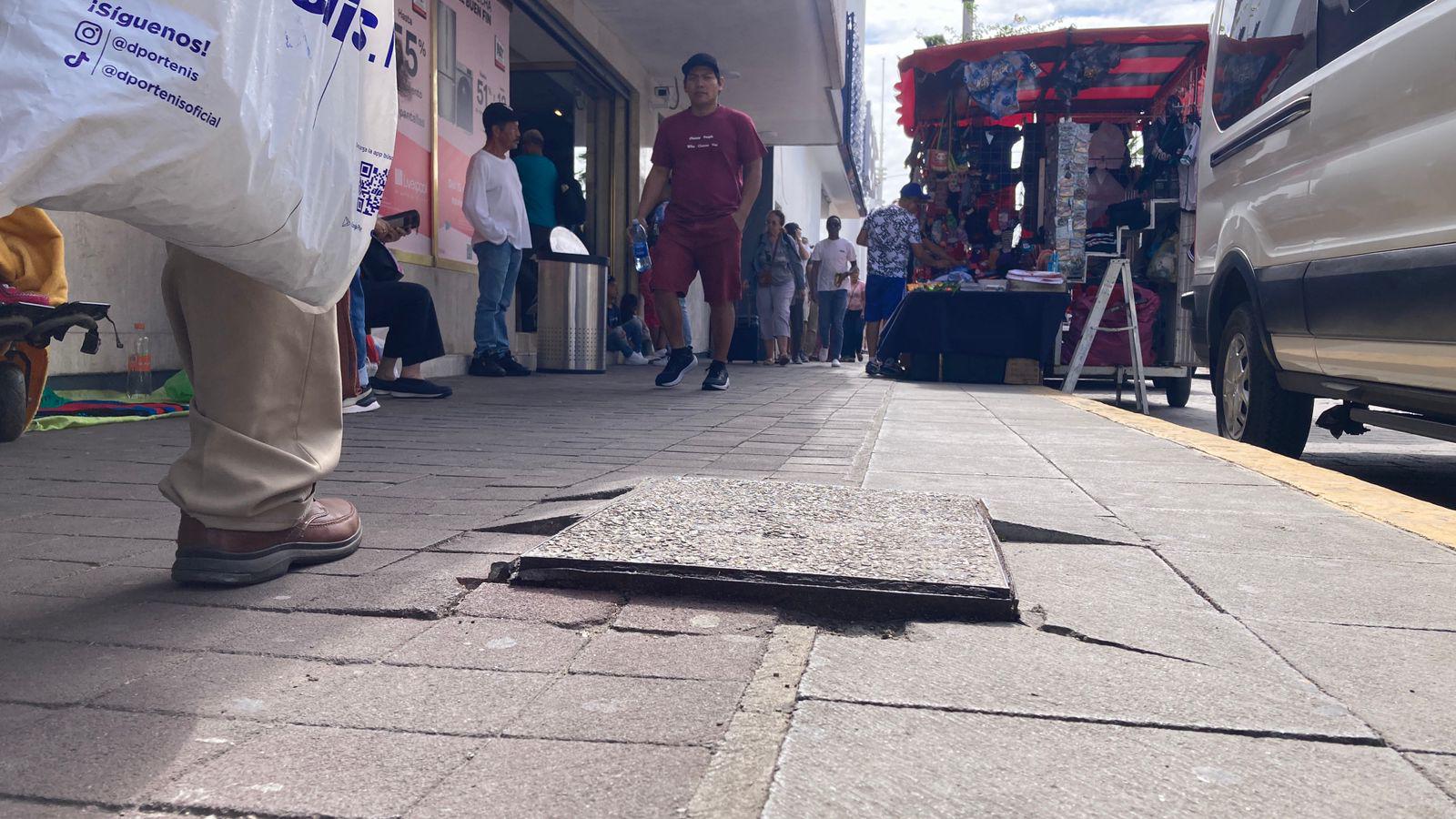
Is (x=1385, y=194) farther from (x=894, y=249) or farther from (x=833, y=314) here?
(x=833, y=314)

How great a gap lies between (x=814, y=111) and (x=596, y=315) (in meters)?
7.55

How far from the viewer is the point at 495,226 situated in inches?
321

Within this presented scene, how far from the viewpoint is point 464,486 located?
3145 mm

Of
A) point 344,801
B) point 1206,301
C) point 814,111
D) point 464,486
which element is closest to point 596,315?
point 1206,301

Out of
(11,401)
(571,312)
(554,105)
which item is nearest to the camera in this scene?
(11,401)

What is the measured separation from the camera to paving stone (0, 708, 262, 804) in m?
1.15

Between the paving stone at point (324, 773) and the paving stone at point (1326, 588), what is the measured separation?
1381mm

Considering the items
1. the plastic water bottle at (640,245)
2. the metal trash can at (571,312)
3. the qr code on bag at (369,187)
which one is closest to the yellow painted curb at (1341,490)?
the qr code on bag at (369,187)

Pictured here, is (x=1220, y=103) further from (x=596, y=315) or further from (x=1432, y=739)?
(x=596, y=315)

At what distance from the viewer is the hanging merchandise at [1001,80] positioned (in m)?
9.86

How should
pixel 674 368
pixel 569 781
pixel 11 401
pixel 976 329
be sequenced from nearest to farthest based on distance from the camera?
pixel 569 781
pixel 11 401
pixel 674 368
pixel 976 329

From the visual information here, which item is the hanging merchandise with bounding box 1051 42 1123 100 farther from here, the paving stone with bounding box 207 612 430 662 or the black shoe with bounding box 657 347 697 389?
the paving stone with bounding box 207 612 430 662

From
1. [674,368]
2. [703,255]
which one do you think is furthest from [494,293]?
[703,255]

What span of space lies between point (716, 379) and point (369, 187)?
5.64m
